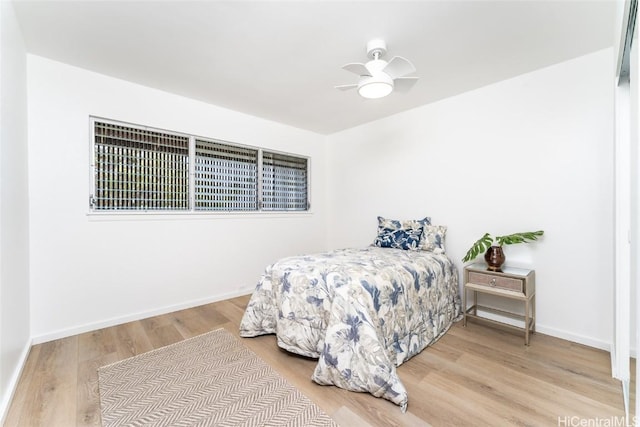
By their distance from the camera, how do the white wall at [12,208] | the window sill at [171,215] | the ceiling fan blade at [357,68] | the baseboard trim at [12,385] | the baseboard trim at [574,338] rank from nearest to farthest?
1. the baseboard trim at [12,385]
2. the white wall at [12,208]
3. the ceiling fan blade at [357,68]
4. the baseboard trim at [574,338]
5. the window sill at [171,215]

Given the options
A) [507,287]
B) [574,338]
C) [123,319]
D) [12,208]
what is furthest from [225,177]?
[574,338]

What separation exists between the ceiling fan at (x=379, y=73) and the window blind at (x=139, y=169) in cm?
222

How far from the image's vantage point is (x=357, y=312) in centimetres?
177

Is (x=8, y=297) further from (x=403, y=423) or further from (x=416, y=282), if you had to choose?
(x=416, y=282)

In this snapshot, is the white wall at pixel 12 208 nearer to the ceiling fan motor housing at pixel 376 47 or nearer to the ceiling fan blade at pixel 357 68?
the ceiling fan blade at pixel 357 68

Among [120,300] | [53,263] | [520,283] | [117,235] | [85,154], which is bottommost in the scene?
[120,300]

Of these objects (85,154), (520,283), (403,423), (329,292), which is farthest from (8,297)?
(520,283)

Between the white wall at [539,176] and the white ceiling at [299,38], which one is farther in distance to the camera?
the white wall at [539,176]

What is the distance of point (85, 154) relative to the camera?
8.45 feet

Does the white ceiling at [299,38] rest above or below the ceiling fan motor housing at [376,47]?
above

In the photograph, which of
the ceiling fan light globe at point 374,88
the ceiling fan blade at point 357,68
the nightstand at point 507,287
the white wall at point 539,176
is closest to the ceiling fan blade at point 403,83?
the ceiling fan light globe at point 374,88

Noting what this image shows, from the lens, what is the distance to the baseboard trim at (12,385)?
4.82ft

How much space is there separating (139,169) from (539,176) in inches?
154

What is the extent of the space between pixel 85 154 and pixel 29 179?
447 mm
